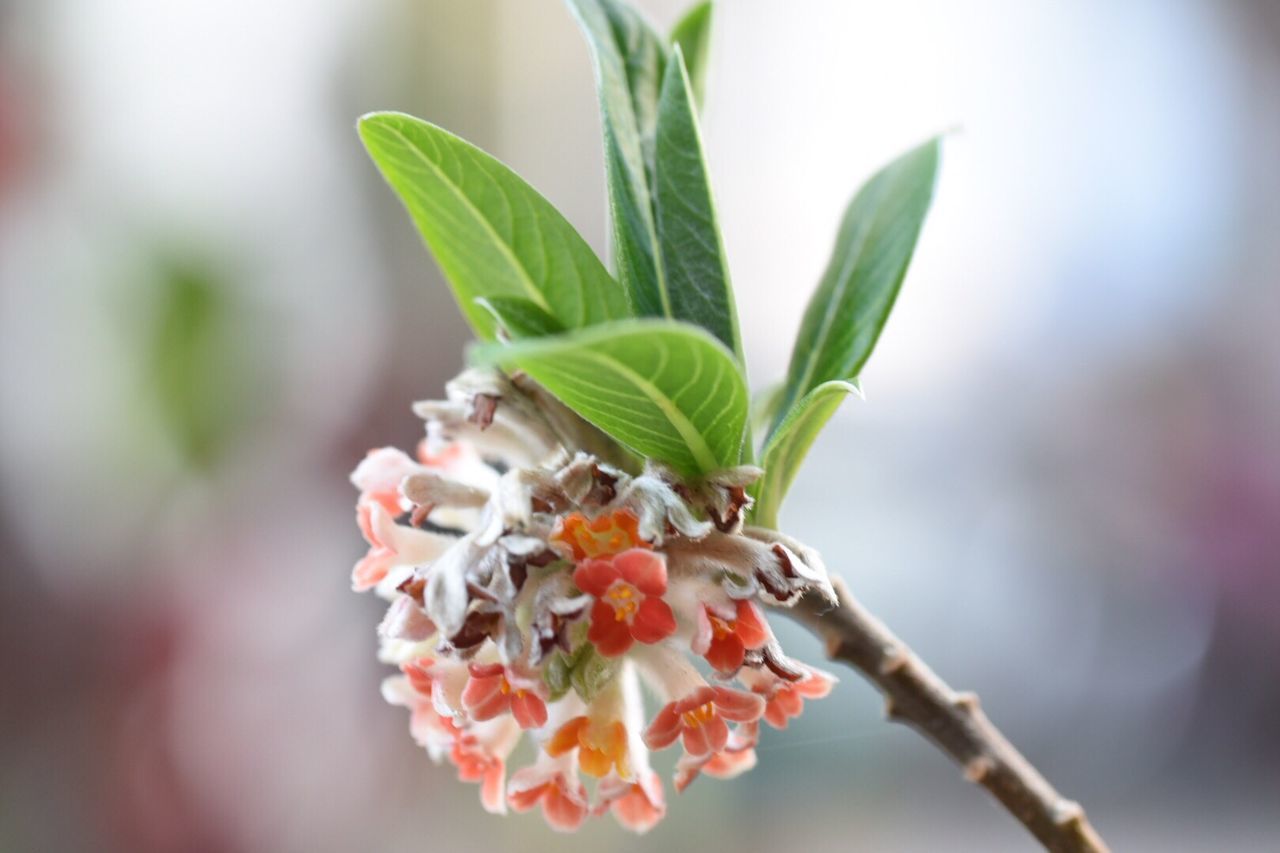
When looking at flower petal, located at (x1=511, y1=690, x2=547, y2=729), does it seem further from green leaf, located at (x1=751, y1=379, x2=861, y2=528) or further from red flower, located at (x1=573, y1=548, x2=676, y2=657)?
green leaf, located at (x1=751, y1=379, x2=861, y2=528)

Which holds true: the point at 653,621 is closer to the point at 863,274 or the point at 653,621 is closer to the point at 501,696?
the point at 501,696

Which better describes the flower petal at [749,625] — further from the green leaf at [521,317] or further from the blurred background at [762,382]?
the blurred background at [762,382]

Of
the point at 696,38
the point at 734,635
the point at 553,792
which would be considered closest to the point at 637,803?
the point at 553,792

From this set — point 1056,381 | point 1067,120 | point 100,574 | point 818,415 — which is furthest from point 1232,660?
point 100,574

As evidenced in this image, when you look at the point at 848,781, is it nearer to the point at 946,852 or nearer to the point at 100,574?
the point at 946,852

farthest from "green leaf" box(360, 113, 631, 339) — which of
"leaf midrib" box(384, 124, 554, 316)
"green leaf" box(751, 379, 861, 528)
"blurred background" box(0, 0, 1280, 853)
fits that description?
"blurred background" box(0, 0, 1280, 853)
